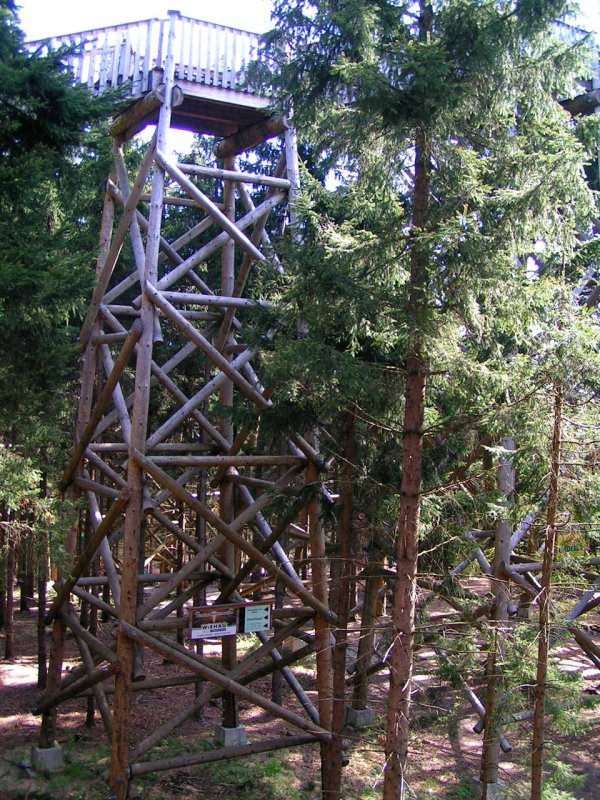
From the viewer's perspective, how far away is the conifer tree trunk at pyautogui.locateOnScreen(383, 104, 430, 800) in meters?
6.53

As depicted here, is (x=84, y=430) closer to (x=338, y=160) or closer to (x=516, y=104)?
(x=338, y=160)

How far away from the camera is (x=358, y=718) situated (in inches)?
481

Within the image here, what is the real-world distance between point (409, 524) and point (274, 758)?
5565 mm

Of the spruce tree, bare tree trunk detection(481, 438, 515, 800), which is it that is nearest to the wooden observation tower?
bare tree trunk detection(481, 438, 515, 800)

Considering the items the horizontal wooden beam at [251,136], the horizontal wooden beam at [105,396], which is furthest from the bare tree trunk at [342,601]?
the horizontal wooden beam at [251,136]

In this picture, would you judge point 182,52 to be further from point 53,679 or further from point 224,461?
point 53,679

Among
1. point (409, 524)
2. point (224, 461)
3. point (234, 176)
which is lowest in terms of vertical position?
point (409, 524)

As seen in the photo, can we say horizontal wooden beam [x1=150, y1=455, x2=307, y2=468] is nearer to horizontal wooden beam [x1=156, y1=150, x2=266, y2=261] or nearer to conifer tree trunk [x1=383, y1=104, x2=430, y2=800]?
horizontal wooden beam [x1=156, y1=150, x2=266, y2=261]

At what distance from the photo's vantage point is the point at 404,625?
21.8ft

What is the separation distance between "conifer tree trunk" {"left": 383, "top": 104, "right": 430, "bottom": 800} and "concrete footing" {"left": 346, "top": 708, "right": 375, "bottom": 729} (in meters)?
5.72

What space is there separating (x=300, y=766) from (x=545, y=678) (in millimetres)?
4852

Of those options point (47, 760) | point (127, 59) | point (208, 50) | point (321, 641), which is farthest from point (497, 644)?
point (127, 59)

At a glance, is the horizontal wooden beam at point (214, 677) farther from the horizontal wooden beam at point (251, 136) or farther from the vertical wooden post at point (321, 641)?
the horizontal wooden beam at point (251, 136)

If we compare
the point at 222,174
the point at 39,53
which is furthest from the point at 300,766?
the point at 39,53
